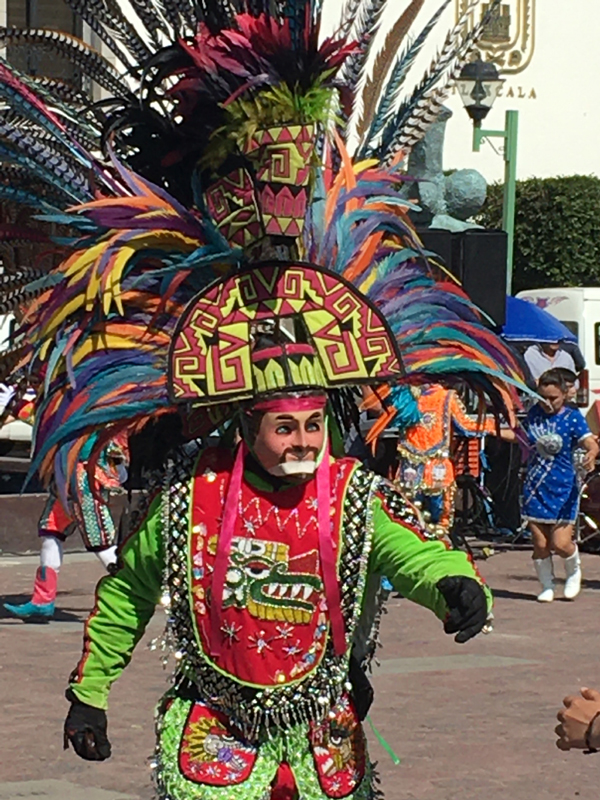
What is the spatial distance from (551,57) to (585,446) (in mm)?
34124

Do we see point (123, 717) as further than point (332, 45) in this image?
Yes

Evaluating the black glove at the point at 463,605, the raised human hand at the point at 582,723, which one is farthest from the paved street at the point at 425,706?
the raised human hand at the point at 582,723

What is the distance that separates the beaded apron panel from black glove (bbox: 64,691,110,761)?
0.22 meters

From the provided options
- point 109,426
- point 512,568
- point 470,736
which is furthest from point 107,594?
point 512,568

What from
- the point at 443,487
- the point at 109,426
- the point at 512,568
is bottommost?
the point at 512,568

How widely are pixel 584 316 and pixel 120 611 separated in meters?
17.3

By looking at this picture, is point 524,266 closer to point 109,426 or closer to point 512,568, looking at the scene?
point 512,568

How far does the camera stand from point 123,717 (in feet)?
26.1

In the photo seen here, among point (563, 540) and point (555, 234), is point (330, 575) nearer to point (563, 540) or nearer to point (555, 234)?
point (563, 540)

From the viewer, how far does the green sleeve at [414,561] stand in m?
4.19

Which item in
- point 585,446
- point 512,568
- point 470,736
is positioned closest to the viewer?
point 470,736

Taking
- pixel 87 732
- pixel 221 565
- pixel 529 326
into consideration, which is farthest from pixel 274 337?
pixel 529 326

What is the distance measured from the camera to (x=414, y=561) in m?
4.25

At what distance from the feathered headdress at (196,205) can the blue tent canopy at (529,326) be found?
41.3 ft
